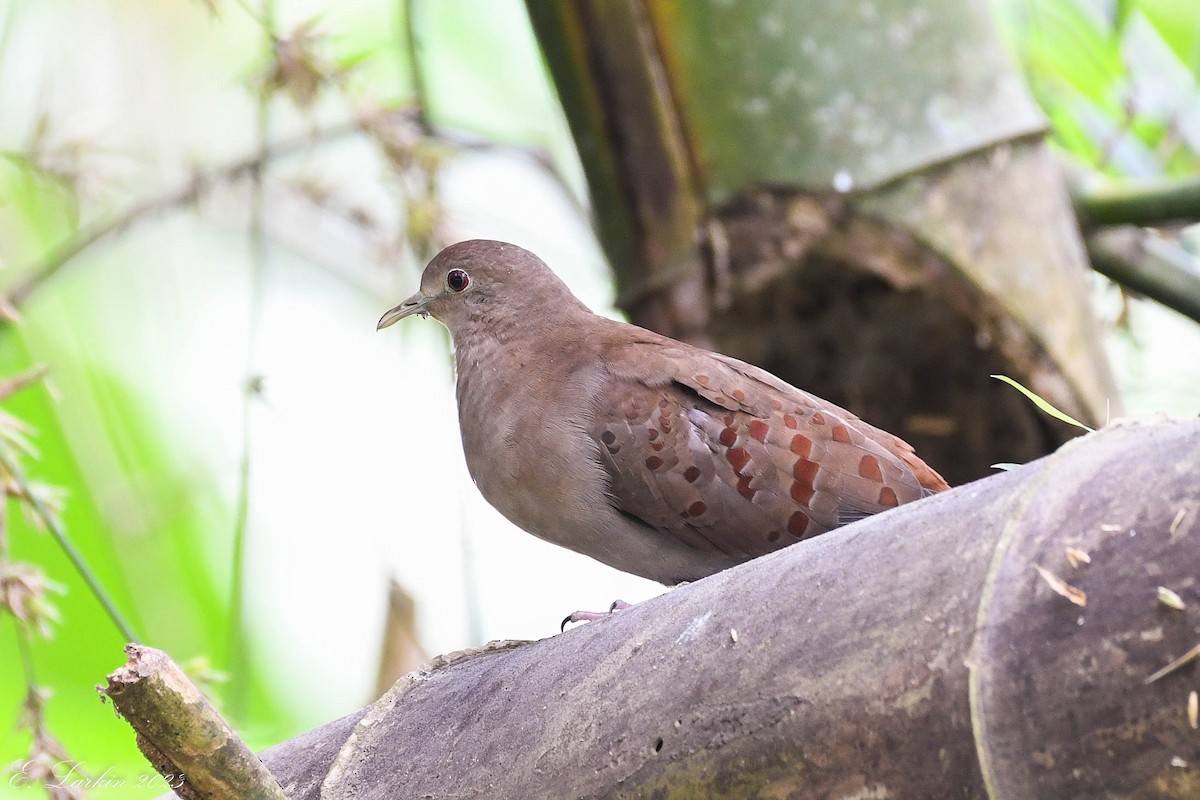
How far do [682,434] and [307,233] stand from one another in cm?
207

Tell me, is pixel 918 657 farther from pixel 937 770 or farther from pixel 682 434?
pixel 682 434

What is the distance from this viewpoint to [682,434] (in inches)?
108

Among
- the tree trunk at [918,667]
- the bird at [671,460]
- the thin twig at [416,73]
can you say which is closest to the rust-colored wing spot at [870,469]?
the bird at [671,460]

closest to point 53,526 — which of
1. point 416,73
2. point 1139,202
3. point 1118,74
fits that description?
point 416,73

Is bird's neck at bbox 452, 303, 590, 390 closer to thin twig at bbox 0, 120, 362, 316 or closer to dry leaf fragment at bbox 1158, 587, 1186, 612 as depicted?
thin twig at bbox 0, 120, 362, 316

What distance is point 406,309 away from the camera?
12.2 feet

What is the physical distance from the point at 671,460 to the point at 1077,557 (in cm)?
151

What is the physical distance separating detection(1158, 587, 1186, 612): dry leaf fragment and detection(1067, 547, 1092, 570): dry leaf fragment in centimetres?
8

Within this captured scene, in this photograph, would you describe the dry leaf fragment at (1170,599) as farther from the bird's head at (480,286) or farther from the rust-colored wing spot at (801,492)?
the bird's head at (480,286)

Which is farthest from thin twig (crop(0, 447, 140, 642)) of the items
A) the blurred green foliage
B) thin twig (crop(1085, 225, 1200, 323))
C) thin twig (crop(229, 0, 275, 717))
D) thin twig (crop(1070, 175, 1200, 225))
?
the blurred green foliage

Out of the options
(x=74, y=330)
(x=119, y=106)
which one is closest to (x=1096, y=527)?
(x=74, y=330)

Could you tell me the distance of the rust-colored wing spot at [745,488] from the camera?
106 inches

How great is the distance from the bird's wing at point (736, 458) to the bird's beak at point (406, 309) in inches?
40.5

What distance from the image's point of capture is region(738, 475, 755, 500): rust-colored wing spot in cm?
269
